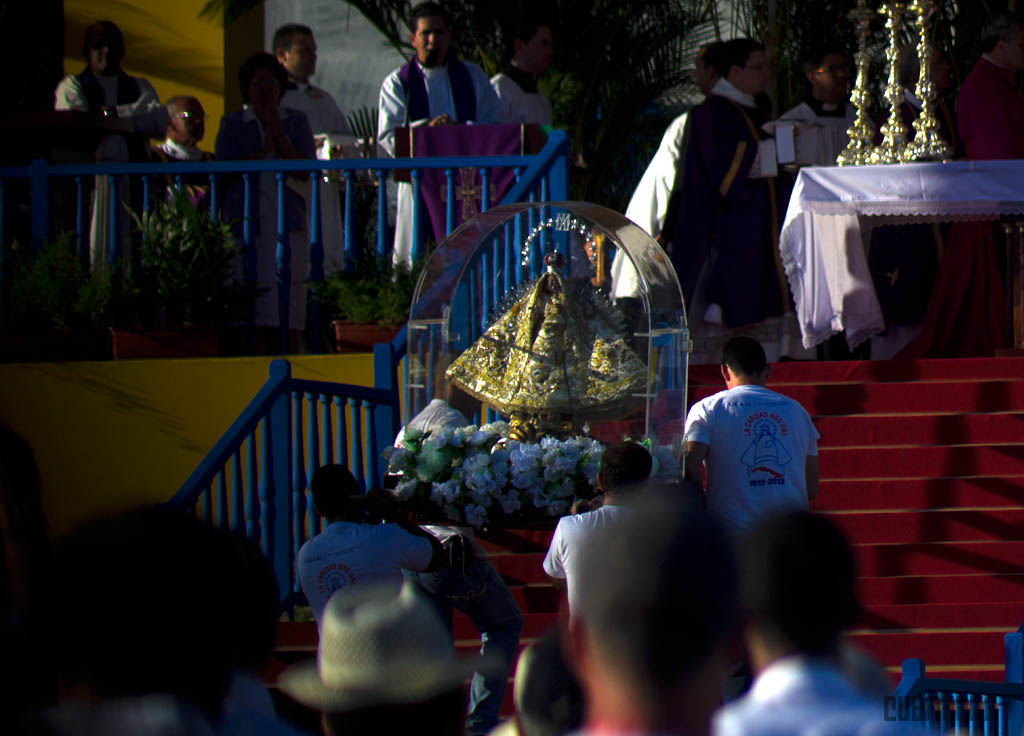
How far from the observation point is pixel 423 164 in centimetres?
893

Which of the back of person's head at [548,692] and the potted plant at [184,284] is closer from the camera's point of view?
the back of person's head at [548,692]

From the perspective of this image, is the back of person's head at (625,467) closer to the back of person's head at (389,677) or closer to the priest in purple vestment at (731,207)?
the back of person's head at (389,677)

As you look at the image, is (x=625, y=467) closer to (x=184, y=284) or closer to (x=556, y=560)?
(x=556, y=560)

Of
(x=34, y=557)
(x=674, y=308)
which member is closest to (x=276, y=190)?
(x=674, y=308)

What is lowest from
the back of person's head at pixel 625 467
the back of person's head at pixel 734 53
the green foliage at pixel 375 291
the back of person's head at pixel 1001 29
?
the back of person's head at pixel 625 467

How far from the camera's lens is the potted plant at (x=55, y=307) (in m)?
8.74

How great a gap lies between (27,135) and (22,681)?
8093 millimetres

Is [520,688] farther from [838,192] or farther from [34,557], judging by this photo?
[838,192]

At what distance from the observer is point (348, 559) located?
504cm

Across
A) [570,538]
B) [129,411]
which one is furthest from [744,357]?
[129,411]

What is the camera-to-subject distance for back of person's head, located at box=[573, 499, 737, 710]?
1.87 m

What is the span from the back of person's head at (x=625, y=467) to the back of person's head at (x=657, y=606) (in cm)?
304

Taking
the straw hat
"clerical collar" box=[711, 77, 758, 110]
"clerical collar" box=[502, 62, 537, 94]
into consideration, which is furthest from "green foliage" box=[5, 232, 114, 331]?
the straw hat

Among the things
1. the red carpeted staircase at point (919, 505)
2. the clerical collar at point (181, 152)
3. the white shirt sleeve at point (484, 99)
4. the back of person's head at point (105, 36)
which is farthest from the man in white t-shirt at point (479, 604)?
the back of person's head at point (105, 36)
